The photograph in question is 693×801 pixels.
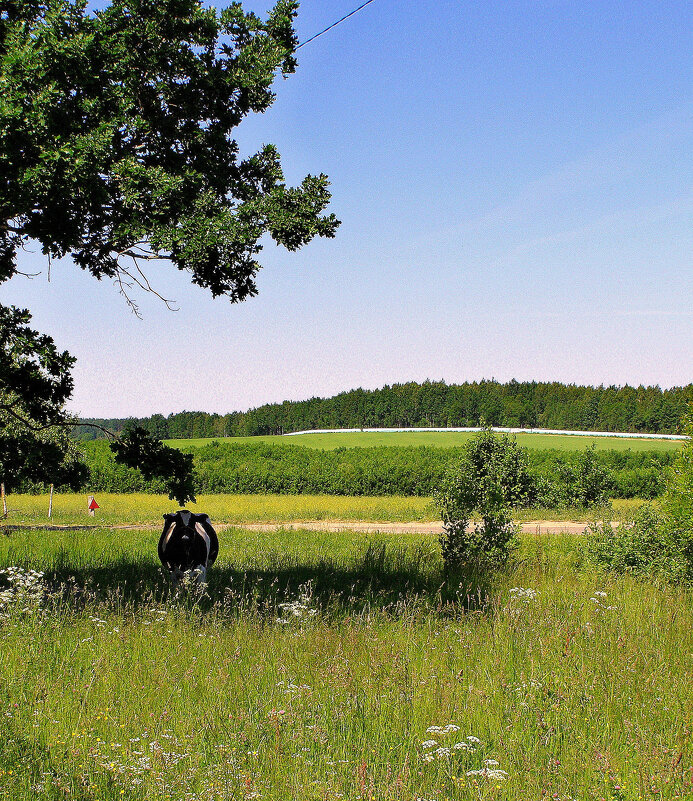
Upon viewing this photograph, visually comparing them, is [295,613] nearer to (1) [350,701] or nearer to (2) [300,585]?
(2) [300,585]

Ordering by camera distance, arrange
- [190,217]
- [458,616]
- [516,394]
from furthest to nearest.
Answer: [516,394] → [458,616] → [190,217]

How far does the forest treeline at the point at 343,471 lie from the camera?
134ft

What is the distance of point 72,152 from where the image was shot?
22.5 feet

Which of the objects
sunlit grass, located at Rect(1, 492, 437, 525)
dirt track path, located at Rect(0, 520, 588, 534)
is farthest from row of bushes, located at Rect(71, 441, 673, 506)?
dirt track path, located at Rect(0, 520, 588, 534)

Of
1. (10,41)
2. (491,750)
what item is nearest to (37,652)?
(491,750)

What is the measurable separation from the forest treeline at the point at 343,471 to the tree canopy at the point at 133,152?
32.6 metres

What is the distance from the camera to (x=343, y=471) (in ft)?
141

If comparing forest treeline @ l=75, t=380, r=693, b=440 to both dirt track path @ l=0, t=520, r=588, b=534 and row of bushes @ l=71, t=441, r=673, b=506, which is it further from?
dirt track path @ l=0, t=520, r=588, b=534

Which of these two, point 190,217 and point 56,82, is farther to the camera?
point 190,217

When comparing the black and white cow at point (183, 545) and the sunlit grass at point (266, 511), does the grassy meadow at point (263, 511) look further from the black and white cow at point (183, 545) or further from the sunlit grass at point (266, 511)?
the black and white cow at point (183, 545)

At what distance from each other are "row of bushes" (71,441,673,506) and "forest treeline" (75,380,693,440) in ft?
122

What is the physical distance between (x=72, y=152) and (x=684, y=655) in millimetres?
8378

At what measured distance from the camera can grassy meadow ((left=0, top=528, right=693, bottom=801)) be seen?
12.6 ft

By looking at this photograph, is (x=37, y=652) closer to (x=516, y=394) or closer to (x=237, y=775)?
(x=237, y=775)
